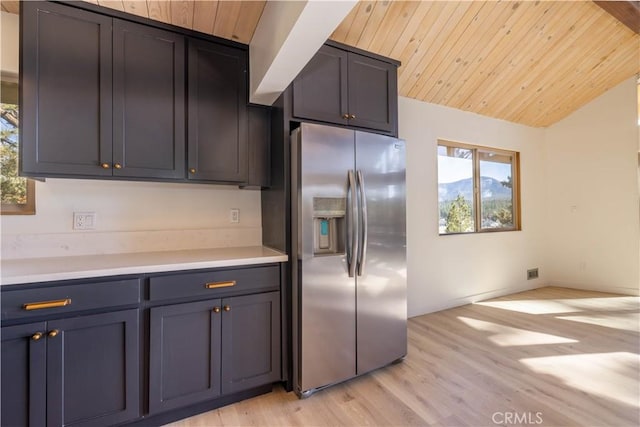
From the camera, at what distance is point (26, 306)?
1.30m

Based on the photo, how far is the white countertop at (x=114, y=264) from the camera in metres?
1.34

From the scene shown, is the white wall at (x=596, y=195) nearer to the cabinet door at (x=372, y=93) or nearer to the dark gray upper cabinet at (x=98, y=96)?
the cabinet door at (x=372, y=93)

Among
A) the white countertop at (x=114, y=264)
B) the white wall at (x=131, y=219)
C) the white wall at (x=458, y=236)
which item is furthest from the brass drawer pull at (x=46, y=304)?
the white wall at (x=458, y=236)

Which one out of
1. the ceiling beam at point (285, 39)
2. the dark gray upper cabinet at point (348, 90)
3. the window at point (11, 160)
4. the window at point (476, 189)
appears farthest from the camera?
the window at point (476, 189)

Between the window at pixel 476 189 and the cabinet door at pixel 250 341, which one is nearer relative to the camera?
the cabinet door at pixel 250 341

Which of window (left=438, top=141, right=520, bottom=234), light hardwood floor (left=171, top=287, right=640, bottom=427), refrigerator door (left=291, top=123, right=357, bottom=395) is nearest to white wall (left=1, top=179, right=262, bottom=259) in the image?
refrigerator door (left=291, top=123, right=357, bottom=395)

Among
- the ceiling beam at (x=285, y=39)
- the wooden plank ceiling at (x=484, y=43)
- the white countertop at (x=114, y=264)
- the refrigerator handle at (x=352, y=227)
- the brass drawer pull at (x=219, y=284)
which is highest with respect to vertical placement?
the wooden plank ceiling at (x=484, y=43)

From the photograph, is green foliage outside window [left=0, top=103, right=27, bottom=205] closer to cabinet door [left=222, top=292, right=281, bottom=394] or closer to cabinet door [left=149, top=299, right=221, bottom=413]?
cabinet door [left=149, top=299, right=221, bottom=413]

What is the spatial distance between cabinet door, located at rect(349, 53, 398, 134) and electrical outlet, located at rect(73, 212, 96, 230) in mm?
1916

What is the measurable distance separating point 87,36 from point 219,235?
145cm

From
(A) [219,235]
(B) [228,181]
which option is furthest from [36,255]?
(B) [228,181]

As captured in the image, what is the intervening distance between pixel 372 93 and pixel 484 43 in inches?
51.7

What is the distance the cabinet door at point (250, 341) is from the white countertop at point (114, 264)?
25 centimetres

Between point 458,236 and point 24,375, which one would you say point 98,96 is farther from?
point 458,236
